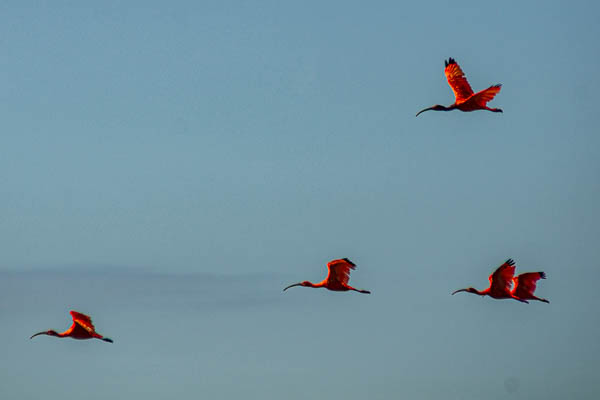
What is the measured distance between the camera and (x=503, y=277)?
335ft

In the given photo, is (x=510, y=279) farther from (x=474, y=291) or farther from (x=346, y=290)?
(x=346, y=290)

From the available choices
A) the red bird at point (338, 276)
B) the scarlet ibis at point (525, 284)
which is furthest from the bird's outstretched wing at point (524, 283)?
the red bird at point (338, 276)

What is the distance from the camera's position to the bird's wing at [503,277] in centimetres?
10156

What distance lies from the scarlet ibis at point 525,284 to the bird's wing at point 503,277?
647 mm

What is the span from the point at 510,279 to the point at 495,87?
13230 millimetres

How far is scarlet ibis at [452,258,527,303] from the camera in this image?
10169 centimetres

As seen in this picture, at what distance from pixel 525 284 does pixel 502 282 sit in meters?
1.79

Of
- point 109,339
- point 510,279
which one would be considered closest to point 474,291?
point 510,279

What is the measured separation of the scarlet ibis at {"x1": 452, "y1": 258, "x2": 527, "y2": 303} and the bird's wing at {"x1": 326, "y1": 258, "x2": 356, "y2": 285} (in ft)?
31.7

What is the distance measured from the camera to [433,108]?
106 meters

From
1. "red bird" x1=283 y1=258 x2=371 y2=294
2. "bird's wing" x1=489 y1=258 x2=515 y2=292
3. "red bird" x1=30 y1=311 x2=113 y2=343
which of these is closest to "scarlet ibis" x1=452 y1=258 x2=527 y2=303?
"bird's wing" x1=489 y1=258 x2=515 y2=292

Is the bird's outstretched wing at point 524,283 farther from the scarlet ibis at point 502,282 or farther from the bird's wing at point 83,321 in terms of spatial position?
the bird's wing at point 83,321

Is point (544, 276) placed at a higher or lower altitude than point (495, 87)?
lower

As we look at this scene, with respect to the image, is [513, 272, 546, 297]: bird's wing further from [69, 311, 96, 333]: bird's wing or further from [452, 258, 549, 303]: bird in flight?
[69, 311, 96, 333]: bird's wing
